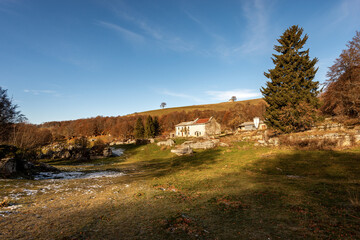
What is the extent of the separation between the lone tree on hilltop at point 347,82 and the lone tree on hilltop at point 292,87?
3357 millimetres

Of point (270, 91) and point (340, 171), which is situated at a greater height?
point (270, 91)

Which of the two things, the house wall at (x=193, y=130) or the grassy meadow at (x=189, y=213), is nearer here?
the grassy meadow at (x=189, y=213)

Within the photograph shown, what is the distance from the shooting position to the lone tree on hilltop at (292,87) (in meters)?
29.7

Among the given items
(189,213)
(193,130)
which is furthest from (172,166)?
(193,130)

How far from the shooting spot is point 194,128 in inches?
2608

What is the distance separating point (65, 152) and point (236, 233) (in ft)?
145

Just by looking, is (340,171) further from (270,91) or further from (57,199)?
(270,91)

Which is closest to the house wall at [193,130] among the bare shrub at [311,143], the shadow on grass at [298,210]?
the bare shrub at [311,143]

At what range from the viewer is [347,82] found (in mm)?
27016

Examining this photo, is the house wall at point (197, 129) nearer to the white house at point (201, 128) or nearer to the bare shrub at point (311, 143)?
the white house at point (201, 128)

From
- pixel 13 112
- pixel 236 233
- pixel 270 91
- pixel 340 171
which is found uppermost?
pixel 270 91

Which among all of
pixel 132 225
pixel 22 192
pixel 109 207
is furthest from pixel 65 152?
pixel 132 225

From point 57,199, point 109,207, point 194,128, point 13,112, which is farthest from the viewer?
Result: point 194,128

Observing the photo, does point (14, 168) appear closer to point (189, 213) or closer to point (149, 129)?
point (189, 213)
